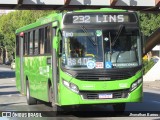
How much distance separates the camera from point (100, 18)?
1369 cm

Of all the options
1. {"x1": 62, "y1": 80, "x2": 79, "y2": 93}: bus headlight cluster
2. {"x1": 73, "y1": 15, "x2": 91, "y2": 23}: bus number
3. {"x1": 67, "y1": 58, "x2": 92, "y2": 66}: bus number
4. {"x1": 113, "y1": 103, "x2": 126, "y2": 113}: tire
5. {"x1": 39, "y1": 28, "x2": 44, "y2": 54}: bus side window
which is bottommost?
{"x1": 113, "y1": 103, "x2": 126, "y2": 113}: tire

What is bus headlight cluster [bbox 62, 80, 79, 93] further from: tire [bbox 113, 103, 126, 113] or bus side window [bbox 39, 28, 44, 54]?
bus side window [bbox 39, 28, 44, 54]

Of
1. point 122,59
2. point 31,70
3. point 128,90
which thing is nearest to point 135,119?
point 128,90

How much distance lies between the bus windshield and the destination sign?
283 millimetres

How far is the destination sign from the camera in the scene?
13.6 meters

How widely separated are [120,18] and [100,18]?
565 mm

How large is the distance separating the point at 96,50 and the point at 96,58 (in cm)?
22

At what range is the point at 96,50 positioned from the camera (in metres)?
13.2

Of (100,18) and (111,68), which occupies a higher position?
(100,18)

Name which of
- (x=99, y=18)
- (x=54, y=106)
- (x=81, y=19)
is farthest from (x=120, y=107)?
(x=81, y=19)

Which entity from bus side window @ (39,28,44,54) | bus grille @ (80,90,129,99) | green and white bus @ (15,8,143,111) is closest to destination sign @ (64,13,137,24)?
green and white bus @ (15,8,143,111)

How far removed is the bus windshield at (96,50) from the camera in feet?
43.4

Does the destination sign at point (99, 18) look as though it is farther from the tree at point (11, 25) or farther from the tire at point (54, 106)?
the tree at point (11, 25)

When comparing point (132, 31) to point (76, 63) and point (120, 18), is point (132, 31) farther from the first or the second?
point (76, 63)
